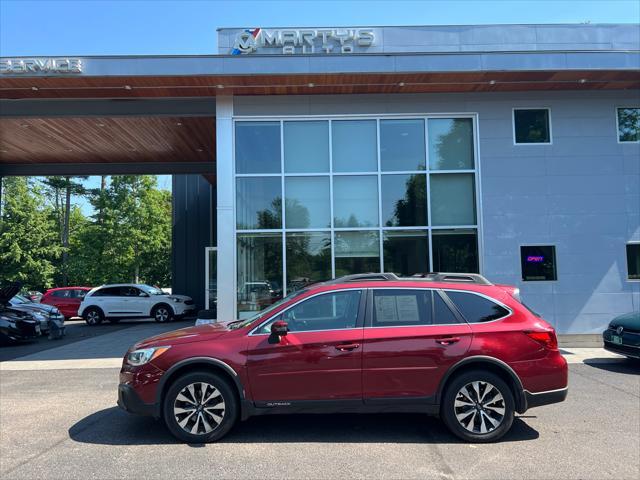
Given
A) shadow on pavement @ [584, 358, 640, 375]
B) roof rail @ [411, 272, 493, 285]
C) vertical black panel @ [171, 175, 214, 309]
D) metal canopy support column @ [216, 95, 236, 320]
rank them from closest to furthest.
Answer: roof rail @ [411, 272, 493, 285], shadow on pavement @ [584, 358, 640, 375], metal canopy support column @ [216, 95, 236, 320], vertical black panel @ [171, 175, 214, 309]

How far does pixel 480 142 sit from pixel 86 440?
10292mm

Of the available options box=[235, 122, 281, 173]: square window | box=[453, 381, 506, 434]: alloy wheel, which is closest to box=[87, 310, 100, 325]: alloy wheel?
box=[235, 122, 281, 173]: square window

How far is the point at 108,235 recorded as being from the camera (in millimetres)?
32156

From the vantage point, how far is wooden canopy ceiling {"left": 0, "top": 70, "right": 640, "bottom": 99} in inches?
415

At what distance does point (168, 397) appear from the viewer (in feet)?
16.1

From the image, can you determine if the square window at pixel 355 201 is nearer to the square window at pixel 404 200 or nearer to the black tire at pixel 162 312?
the square window at pixel 404 200

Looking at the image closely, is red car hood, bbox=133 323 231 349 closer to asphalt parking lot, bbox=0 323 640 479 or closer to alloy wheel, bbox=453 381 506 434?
asphalt parking lot, bbox=0 323 640 479

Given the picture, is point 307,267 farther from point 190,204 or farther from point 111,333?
point 190,204

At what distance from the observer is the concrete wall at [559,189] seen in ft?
36.8

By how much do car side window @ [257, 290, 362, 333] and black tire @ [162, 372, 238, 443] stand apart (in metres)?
0.72

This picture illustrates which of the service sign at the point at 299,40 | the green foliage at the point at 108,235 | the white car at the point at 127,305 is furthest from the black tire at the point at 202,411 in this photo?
the green foliage at the point at 108,235

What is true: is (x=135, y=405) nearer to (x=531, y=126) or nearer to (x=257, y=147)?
(x=257, y=147)

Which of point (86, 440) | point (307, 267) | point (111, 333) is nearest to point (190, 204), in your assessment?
point (111, 333)

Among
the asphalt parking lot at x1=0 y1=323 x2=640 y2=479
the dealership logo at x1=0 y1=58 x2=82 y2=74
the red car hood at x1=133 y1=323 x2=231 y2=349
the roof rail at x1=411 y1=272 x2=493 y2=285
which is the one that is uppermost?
the dealership logo at x1=0 y1=58 x2=82 y2=74
